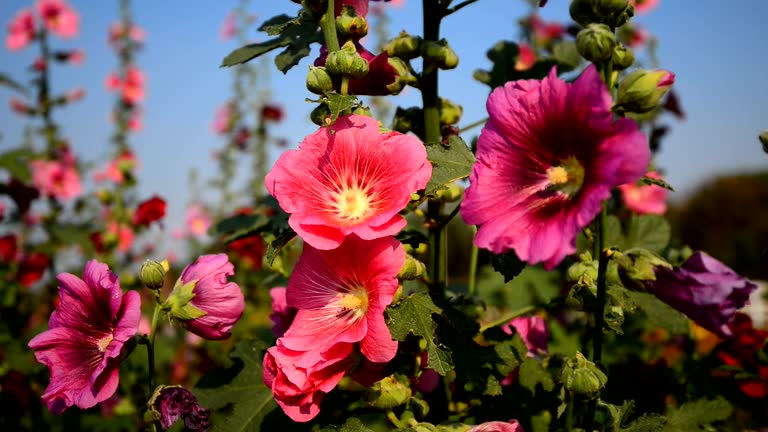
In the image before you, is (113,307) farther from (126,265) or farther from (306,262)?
(126,265)

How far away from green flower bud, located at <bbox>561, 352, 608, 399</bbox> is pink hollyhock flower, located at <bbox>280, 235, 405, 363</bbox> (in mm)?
243

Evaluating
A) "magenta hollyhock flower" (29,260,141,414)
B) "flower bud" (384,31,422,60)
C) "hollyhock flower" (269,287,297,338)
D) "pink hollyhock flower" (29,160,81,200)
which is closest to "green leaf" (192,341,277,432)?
"hollyhock flower" (269,287,297,338)

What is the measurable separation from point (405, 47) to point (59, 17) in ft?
11.7

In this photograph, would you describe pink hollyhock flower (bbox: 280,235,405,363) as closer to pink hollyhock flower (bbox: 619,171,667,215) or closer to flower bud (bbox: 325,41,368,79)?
flower bud (bbox: 325,41,368,79)

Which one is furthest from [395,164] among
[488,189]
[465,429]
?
[465,429]

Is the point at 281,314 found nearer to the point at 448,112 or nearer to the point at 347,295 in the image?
the point at 347,295

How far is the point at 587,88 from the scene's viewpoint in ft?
2.70

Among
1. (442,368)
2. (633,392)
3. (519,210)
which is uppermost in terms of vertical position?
(519,210)

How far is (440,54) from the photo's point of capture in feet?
3.99

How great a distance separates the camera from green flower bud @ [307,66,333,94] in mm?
1037

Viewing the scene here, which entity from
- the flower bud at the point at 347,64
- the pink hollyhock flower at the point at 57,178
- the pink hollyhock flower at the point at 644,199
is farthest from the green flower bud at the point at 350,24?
the pink hollyhock flower at the point at 57,178

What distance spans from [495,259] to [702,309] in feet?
0.93

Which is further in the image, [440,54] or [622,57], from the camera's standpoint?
[440,54]

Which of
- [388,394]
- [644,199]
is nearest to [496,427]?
[388,394]
